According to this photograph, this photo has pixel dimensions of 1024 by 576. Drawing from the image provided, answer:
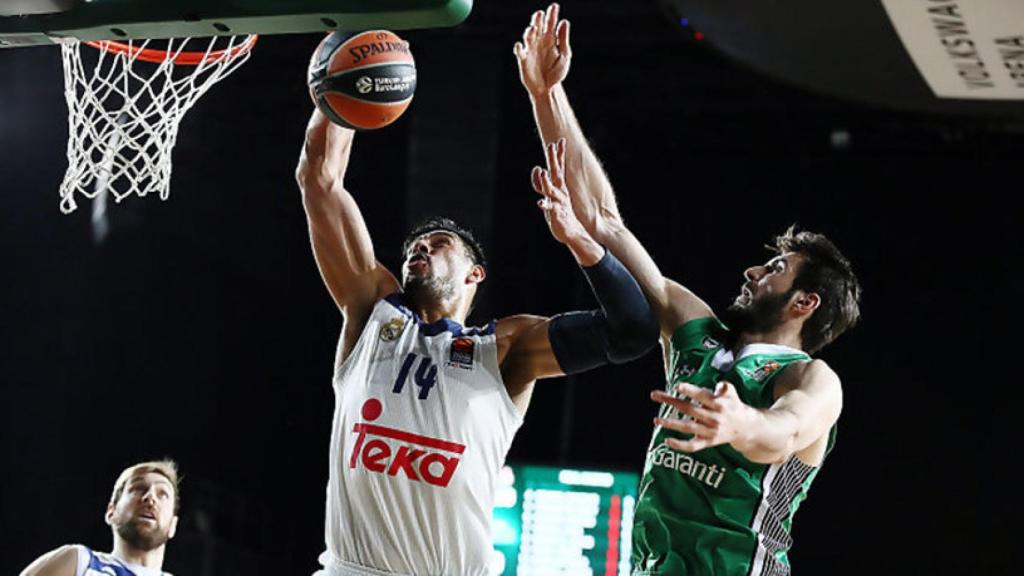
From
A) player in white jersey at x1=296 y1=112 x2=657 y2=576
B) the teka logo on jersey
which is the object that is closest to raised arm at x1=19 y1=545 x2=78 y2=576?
player in white jersey at x1=296 y1=112 x2=657 y2=576

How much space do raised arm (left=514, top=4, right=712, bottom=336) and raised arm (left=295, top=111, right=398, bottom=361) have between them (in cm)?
57

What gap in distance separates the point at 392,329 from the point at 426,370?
162 mm

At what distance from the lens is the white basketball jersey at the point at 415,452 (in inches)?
144

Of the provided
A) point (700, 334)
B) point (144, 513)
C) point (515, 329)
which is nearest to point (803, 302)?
point (700, 334)

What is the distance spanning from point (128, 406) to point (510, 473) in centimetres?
Answer: 328

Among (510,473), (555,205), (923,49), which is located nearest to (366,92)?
(555,205)

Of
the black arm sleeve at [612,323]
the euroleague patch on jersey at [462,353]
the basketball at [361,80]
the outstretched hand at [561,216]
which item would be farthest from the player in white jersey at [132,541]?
the outstretched hand at [561,216]

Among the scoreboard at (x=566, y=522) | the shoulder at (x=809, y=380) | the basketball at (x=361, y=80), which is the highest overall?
the basketball at (x=361, y=80)

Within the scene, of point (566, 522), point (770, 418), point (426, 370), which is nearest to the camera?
point (770, 418)

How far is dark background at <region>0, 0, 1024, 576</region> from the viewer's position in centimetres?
830

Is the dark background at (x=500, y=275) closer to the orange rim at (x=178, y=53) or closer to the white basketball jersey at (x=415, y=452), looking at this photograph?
the orange rim at (x=178, y=53)

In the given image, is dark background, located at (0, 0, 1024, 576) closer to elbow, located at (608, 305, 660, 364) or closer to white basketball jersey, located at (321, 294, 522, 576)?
white basketball jersey, located at (321, 294, 522, 576)

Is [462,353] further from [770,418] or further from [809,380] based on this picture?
[770,418]

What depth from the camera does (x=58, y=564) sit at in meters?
5.17
